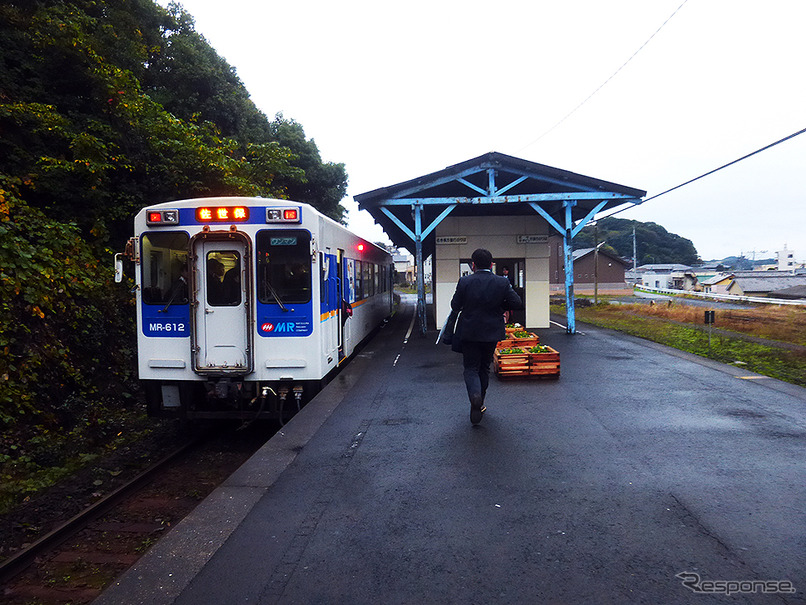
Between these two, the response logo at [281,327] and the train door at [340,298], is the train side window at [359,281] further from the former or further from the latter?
the response logo at [281,327]

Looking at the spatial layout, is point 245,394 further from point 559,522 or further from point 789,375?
point 789,375

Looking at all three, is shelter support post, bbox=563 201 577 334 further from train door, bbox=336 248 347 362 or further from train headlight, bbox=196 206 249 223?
train headlight, bbox=196 206 249 223

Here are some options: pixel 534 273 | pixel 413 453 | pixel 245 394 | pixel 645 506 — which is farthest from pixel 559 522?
pixel 534 273

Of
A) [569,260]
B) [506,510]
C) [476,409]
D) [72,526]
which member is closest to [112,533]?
[72,526]

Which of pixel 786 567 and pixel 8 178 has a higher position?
pixel 8 178

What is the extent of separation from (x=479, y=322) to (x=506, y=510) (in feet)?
7.65

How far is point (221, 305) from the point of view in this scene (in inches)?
255

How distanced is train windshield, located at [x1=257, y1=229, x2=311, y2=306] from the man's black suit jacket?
1964 millimetres

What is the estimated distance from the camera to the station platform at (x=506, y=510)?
2828 mm

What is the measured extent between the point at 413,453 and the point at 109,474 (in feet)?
12.0

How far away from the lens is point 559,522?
3502 mm

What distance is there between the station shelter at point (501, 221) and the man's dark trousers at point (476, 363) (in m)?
8.78

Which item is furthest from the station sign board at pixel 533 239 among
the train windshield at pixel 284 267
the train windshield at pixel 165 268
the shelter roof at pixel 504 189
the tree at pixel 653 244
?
the tree at pixel 653 244

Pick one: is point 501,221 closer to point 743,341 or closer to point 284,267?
point 743,341
